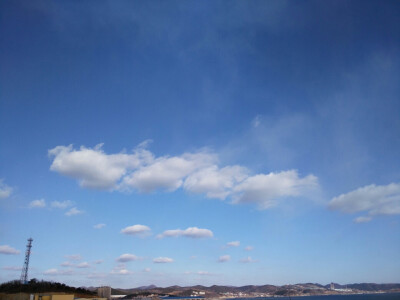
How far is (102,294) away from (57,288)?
14.9 meters

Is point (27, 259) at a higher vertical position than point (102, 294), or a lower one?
higher

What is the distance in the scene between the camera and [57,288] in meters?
78.8

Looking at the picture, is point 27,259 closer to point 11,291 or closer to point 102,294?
point 11,291

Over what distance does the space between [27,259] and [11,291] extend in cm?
1302

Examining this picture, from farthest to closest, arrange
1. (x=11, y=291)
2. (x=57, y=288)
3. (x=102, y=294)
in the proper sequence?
(x=102, y=294)
(x=57, y=288)
(x=11, y=291)

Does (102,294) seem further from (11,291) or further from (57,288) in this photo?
(11,291)

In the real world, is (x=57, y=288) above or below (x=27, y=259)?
below

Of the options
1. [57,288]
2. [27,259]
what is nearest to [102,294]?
[57,288]

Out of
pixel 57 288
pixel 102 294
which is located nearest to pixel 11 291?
pixel 57 288

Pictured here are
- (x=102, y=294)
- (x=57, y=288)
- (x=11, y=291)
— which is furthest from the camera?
(x=102, y=294)

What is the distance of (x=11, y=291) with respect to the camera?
70.5 metres

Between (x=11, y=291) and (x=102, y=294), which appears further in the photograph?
(x=102, y=294)

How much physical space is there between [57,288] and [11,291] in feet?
37.2

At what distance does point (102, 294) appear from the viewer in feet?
292
